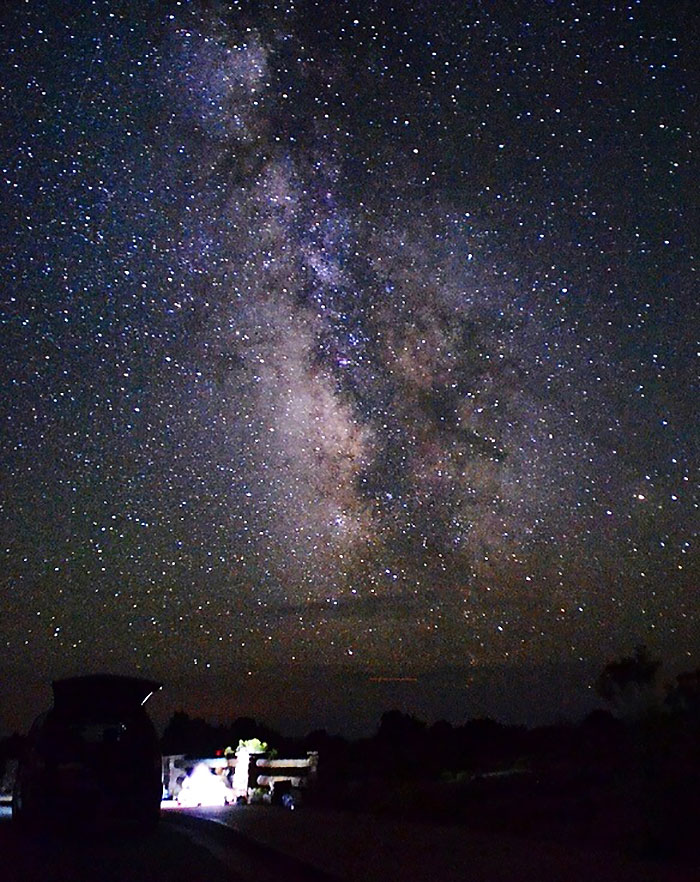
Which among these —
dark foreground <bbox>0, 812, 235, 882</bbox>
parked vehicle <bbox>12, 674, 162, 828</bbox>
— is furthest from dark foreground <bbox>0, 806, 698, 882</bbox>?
parked vehicle <bbox>12, 674, 162, 828</bbox>

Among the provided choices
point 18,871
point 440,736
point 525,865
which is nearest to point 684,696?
point 525,865

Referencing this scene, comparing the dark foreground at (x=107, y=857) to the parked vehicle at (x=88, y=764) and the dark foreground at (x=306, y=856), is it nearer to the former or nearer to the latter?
the dark foreground at (x=306, y=856)

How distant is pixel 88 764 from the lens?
1538 centimetres

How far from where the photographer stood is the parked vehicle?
15.3m

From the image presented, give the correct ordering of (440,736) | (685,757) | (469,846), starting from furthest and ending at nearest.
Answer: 1. (440,736)
2. (685,757)
3. (469,846)

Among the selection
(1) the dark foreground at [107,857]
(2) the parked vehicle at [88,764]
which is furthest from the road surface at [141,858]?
(2) the parked vehicle at [88,764]

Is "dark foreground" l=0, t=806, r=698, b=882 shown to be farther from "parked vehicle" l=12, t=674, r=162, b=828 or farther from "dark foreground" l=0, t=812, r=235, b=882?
"parked vehicle" l=12, t=674, r=162, b=828

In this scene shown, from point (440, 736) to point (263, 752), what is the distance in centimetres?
2806

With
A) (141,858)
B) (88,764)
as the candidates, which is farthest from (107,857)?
(88,764)

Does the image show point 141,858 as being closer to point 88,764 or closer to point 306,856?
point 306,856

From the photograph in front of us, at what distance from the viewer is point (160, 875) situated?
35.7 feet

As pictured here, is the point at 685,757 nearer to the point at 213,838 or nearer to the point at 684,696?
the point at 684,696

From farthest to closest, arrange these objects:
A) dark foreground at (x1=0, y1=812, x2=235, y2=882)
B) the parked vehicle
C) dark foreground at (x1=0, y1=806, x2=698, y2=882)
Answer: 1. the parked vehicle
2. dark foreground at (x1=0, y1=812, x2=235, y2=882)
3. dark foreground at (x1=0, y1=806, x2=698, y2=882)

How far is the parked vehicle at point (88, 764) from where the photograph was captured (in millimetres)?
15273
